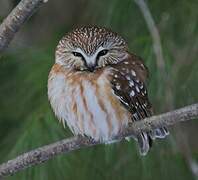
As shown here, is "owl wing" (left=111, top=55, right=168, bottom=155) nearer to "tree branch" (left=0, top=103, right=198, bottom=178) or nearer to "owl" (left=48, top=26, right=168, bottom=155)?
"owl" (left=48, top=26, right=168, bottom=155)

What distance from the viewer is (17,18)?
7.98ft

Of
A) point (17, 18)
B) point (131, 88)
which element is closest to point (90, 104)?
point (131, 88)

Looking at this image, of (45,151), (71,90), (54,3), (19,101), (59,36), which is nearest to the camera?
(45,151)

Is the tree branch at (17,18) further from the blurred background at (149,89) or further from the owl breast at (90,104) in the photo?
the blurred background at (149,89)

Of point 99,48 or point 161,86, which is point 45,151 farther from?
point 161,86

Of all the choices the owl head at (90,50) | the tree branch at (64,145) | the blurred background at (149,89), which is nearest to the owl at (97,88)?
the owl head at (90,50)

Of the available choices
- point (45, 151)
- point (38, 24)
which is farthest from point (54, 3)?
point (45, 151)

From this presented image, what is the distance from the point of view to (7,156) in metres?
3.69

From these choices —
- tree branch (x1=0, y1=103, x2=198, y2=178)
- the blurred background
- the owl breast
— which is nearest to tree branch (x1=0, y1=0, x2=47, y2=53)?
tree branch (x1=0, y1=103, x2=198, y2=178)

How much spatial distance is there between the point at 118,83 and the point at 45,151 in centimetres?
49

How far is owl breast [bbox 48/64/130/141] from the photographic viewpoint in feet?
9.50

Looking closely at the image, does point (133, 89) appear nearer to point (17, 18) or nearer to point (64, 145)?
point (64, 145)

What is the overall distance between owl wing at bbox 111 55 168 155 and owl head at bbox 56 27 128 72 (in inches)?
2.0

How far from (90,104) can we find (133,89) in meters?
0.21
